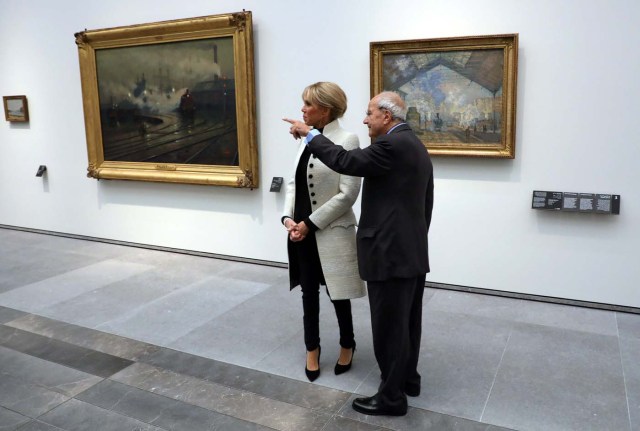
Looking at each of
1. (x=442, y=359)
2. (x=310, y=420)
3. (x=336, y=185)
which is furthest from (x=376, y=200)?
(x=442, y=359)

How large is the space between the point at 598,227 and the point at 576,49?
1565mm

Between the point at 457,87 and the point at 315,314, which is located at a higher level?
the point at 457,87

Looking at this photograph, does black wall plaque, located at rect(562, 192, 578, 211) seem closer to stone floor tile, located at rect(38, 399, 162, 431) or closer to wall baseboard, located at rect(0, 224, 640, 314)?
wall baseboard, located at rect(0, 224, 640, 314)

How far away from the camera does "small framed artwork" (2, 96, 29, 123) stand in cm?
848

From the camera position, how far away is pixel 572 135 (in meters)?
5.16

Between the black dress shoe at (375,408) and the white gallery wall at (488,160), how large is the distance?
2.62 metres

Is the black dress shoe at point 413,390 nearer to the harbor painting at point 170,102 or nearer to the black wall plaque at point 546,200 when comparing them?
the black wall plaque at point 546,200

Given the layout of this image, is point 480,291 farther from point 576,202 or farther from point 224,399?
point 224,399

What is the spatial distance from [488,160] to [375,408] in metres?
2.94

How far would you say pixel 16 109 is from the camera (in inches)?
338

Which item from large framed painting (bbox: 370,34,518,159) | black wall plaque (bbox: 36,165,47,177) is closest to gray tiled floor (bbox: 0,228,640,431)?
large framed painting (bbox: 370,34,518,159)

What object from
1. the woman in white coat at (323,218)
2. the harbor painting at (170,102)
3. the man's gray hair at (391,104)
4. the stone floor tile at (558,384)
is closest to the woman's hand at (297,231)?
the woman in white coat at (323,218)

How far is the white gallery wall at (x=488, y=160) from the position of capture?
5023mm

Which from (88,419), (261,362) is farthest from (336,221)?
(88,419)
